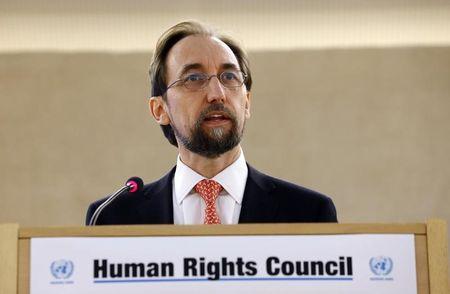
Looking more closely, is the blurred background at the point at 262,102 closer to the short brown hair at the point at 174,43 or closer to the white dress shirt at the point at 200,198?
the short brown hair at the point at 174,43

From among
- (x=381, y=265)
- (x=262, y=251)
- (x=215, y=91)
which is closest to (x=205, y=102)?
(x=215, y=91)

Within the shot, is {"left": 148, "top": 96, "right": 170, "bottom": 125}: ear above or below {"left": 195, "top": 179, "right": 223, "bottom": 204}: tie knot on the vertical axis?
above

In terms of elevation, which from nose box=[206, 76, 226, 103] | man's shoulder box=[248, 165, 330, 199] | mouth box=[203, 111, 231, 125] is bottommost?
man's shoulder box=[248, 165, 330, 199]

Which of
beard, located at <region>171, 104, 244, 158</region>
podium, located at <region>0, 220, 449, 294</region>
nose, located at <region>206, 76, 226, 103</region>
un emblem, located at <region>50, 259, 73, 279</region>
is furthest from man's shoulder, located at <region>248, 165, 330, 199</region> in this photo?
un emblem, located at <region>50, 259, 73, 279</region>

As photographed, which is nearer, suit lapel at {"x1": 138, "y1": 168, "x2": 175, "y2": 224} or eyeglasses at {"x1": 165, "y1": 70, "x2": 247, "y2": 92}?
suit lapel at {"x1": 138, "y1": 168, "x2": 175, "y2": 224}

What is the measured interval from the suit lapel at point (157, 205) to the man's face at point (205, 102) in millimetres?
168

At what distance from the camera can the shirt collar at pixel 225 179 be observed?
2748 mm

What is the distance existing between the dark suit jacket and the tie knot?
9 centimetres

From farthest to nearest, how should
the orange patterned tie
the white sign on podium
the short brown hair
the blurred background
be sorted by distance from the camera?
the blurred background
the short brown hair
the orange patterned tie
the white sign on podium

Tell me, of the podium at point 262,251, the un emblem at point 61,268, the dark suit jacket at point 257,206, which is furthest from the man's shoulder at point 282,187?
the un emblem at point 61,268

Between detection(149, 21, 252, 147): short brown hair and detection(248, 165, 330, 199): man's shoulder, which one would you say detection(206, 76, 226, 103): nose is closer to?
detection(149, 21, 252, 147): short brown hair

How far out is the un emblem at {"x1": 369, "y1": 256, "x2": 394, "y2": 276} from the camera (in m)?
2.02

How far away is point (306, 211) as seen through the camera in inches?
107

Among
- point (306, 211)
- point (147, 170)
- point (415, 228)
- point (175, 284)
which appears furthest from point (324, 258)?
point (147, 170)
